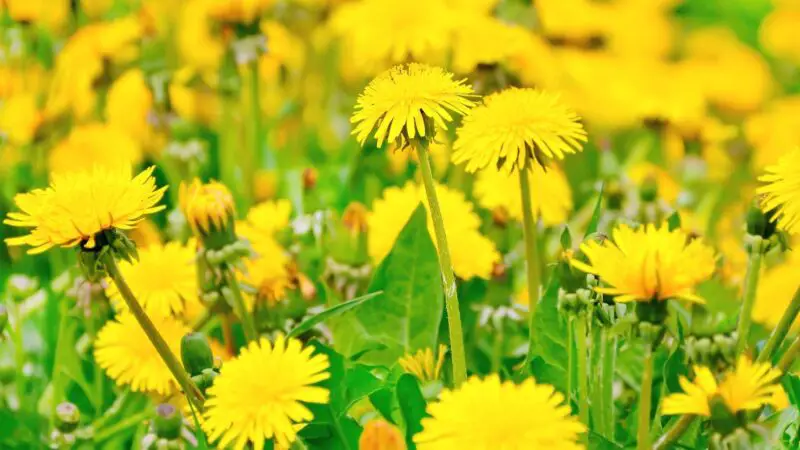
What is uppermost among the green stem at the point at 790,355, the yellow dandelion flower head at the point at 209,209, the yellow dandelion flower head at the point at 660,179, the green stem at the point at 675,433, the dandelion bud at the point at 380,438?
the yellow dandelion flower head at the point at 209,209

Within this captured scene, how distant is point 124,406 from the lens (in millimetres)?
1260

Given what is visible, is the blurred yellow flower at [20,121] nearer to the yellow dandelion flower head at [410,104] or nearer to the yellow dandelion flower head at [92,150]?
the yellow dandelion flower head at [92,150]

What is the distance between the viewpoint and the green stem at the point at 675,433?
34.9 inches

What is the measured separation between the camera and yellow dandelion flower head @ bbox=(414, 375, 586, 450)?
30.2 inches

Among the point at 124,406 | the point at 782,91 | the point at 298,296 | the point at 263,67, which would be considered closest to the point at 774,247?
the point at 298,296

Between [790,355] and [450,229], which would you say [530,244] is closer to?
[450,229]

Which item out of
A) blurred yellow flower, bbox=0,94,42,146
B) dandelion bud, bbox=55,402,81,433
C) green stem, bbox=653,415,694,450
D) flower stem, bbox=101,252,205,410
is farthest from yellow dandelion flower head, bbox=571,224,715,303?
blurred yellow flower, bbox=0,94,42,146

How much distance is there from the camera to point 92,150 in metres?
1.82

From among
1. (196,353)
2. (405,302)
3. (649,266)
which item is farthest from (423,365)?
(649,266)

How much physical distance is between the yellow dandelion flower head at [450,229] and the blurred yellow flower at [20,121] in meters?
0.60

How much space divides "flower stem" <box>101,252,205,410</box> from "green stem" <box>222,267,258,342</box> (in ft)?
0.57

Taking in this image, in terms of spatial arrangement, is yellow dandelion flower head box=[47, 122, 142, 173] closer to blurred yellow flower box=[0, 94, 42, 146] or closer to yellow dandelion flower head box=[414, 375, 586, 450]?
blurred yellow flower box=[0, 94, 42, 146]

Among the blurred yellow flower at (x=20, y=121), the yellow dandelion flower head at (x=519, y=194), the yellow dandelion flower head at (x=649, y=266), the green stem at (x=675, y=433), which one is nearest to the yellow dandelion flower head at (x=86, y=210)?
the yellow dandelion flower head at (x=649, y=266)

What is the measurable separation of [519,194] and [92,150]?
79 cm
